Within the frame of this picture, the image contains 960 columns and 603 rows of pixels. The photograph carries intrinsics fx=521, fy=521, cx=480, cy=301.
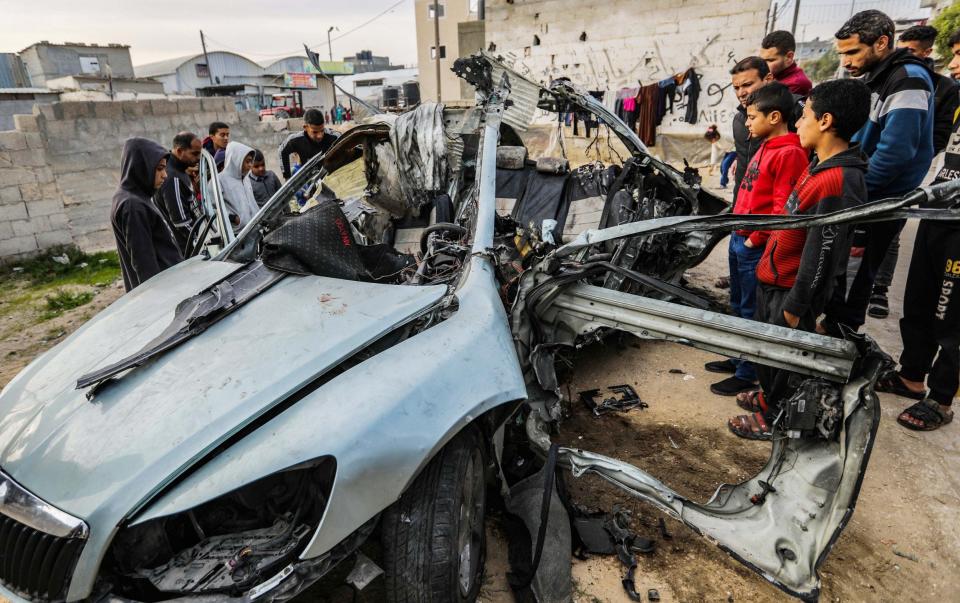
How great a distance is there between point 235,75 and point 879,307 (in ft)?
173

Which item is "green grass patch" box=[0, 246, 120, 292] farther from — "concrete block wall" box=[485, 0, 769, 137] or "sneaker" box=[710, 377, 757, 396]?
"concrete block wall" box=[485, 0, 769, 137]

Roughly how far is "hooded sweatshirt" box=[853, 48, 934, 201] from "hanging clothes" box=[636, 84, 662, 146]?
8495 millimetres

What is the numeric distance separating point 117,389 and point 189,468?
1.79 feet

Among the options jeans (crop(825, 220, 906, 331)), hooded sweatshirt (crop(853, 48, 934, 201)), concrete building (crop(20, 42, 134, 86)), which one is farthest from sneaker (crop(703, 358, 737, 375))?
concrete building (crop(20, 42, 134, 86))

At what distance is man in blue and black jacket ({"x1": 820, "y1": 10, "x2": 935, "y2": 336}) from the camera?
2707 millimetres

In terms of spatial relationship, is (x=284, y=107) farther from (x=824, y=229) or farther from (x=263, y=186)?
(x=824, y=229)

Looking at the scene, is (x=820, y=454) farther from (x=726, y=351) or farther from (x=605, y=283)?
(x=605, y=283)

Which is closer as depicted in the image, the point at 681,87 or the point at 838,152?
the point at 838,152

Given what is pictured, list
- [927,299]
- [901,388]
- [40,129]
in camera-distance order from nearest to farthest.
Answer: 1. [927,299]
2. [901,388]
3. [40,129]

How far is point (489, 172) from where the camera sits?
8.44 ft

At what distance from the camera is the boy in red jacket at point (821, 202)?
6.97 ft

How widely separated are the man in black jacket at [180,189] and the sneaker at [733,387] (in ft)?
13.6

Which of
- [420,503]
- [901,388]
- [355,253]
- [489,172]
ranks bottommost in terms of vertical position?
[901,388]

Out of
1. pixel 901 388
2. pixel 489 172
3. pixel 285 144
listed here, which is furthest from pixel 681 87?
pixel 489 172
